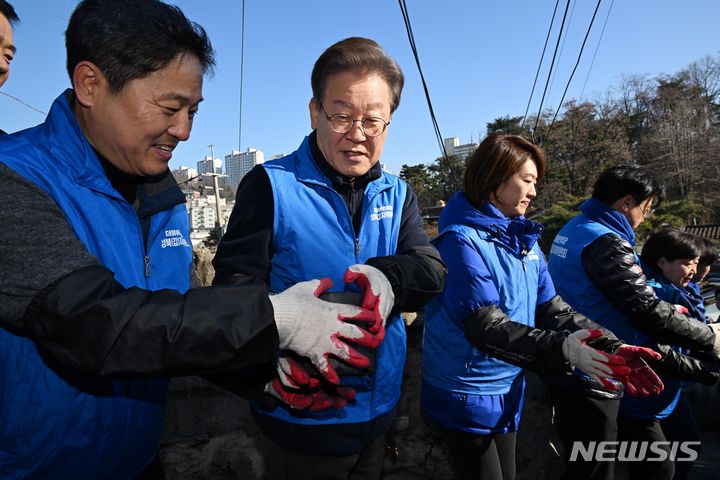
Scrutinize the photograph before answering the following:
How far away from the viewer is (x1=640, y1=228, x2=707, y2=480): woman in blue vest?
2514 millimetres

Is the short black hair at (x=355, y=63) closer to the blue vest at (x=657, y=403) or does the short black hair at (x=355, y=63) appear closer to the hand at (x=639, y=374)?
the hand at (x=639, y=374)

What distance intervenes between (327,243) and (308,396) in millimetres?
490

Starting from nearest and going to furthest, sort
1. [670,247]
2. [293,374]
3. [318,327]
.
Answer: [318,327]
[293,374]
[670,247]

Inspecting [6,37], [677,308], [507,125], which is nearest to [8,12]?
[6,37]

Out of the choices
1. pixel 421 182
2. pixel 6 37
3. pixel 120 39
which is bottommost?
pixel 421 182

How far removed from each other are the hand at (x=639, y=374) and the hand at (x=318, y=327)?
4.06ft

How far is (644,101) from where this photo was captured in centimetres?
4097

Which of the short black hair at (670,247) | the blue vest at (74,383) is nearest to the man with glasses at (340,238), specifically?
the blue vest at (74,383)

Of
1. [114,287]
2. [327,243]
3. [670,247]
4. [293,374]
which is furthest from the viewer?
[670,247]

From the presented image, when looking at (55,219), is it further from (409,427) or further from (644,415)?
(644,415)

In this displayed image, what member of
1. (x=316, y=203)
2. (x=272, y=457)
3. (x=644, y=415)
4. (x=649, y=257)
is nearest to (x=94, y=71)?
(x=316, y=203)

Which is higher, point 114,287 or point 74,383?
point 114,287

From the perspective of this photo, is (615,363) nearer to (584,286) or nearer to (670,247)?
(584,286)

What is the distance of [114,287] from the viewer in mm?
948
